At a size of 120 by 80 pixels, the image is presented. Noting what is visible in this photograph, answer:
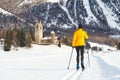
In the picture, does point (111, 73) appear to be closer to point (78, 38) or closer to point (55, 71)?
point (55, 71)

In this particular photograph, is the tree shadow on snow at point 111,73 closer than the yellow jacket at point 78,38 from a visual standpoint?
Yes

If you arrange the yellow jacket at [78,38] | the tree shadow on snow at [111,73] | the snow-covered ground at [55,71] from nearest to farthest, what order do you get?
the tree shadow on snow at [111,73] < the snow-covered ground at [55,71] < the yellow jacket at [78,38]

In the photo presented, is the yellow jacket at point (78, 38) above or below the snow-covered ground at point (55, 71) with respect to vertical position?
above

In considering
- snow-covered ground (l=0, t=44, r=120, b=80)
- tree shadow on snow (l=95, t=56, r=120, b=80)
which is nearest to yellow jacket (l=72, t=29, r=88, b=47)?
snow-covered ground (l=0, t=44, r=120, b=80)

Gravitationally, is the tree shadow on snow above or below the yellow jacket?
below

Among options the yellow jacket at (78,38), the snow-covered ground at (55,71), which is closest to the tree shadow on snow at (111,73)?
the snow-covered ground at (55,71)

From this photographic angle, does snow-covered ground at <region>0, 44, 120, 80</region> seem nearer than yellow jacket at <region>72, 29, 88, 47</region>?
Yes

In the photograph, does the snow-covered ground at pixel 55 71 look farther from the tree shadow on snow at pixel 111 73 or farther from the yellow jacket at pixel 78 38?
the yellow jacket at pixel 78 38

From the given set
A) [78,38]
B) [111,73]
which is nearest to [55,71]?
[78,38]

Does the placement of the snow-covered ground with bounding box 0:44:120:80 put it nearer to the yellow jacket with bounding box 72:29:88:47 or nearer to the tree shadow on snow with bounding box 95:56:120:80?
the tree shadow on snow with bounding box 95:56:120:80

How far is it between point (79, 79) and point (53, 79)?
3.94ft

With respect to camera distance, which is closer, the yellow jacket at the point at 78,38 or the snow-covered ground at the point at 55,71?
the snow-covered ground at the point at 55,71

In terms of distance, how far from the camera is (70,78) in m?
19.2

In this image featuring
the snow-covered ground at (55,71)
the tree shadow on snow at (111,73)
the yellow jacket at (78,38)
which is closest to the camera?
the tree shadow on snow at (111,73)
